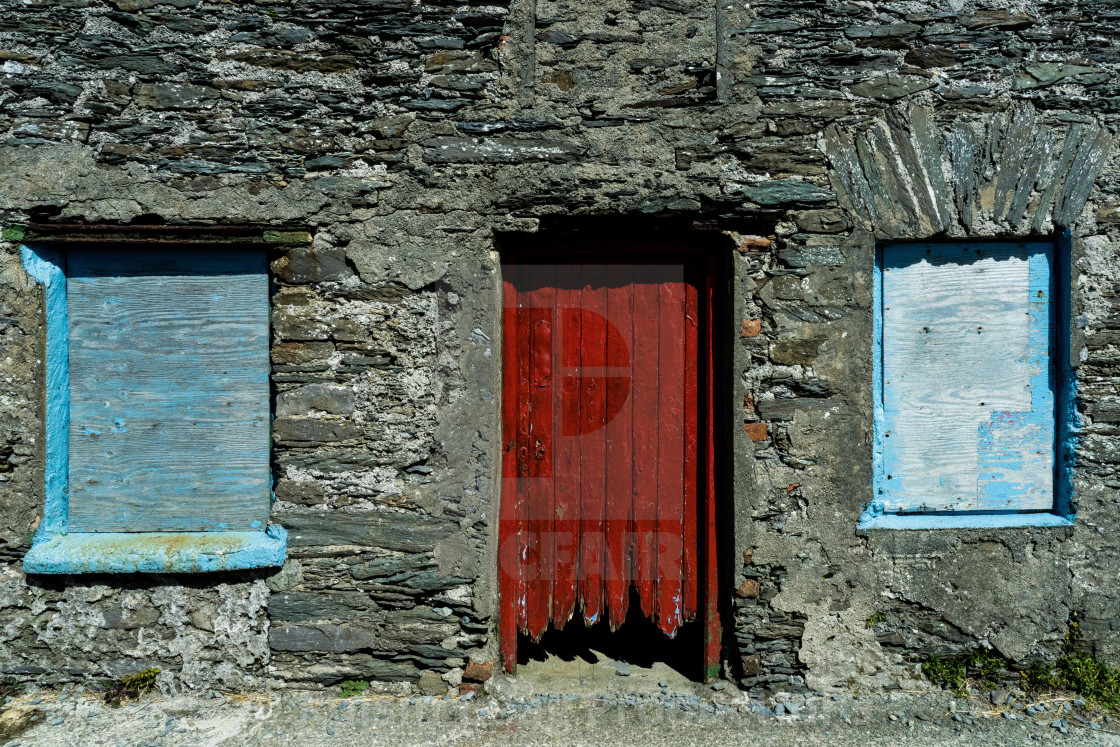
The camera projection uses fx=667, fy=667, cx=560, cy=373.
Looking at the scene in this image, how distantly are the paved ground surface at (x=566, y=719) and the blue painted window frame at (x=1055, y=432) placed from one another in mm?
734

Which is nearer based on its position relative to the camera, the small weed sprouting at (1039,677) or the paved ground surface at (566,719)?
the paved ground surface at (566,719)

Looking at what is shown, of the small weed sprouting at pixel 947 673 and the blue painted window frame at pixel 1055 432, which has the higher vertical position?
the blue painted window frame at pixel 1055 432

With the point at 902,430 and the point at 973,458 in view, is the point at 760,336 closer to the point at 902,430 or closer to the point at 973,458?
the point at 902,430

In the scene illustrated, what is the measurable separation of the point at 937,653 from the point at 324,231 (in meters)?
3.23

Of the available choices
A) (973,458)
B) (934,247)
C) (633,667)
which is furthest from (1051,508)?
(633,667)

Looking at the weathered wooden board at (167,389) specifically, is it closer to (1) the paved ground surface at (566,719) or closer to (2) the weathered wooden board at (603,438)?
(1) the paved ground surface at (566,719)

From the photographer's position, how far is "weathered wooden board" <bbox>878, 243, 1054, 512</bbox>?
2949mm

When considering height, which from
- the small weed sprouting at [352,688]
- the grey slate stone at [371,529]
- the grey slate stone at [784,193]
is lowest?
the small weed sprouting at [352,688]

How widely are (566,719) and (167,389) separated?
224cm

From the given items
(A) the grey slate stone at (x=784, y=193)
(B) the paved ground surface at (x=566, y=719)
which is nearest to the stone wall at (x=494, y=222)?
(A) the grey slate stone at (x=784, y=193)

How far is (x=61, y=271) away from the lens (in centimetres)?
292

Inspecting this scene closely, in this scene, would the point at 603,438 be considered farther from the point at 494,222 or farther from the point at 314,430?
the point at 314,430

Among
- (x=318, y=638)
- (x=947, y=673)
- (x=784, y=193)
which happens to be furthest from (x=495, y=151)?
(x=947, y=673)

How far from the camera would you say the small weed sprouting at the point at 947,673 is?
2891 mm
